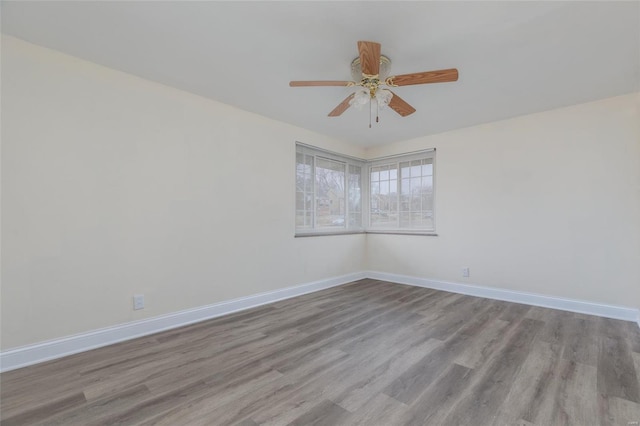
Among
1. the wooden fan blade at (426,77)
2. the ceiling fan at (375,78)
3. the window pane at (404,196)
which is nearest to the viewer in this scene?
the ceiling fan at (375,78)

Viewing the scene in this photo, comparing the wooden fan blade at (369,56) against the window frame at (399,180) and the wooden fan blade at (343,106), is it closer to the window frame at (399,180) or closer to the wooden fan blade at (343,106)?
the wooden fan blade at (343,106)

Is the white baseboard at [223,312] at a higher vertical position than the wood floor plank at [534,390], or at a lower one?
higher

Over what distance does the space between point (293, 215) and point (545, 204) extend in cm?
312

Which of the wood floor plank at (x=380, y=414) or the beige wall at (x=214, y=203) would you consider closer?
the wood floor plank at (x=380, y=414)

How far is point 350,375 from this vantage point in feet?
6.16

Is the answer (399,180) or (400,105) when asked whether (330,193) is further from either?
(400,105)

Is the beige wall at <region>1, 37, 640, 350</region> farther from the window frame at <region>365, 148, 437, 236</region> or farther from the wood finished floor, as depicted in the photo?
the wood finished floor

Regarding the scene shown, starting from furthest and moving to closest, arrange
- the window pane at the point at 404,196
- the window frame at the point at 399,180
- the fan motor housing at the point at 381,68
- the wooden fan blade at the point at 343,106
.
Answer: the window pane at the point at 404,196, the window frame at the point at 399,180, the wooden fan blade at the point at 343,106, the fan motor housing at the point at 381,68

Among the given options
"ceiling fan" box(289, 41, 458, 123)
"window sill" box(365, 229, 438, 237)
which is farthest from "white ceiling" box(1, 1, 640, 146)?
"window sill" box(365, 229, 438, 237)

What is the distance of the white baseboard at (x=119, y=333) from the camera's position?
6.54 ft

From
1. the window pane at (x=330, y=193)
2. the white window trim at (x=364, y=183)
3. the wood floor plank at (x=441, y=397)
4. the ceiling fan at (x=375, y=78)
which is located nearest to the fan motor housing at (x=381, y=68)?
the ceiling fan at (x=375, y=78)

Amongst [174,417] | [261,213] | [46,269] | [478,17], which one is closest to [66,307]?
[46,269]

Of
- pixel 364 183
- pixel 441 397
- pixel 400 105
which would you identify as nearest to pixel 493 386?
pixel 441 397

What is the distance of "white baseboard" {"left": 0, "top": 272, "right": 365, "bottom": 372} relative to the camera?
1.99 m
